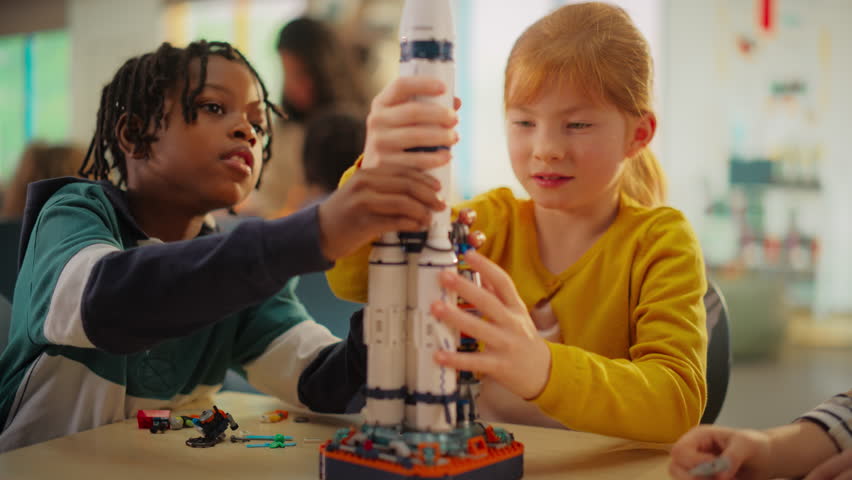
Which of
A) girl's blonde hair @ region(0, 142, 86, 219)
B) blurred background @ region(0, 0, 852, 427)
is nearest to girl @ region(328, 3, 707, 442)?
girl's blonde hair @ region(0, 142, 86, 219)

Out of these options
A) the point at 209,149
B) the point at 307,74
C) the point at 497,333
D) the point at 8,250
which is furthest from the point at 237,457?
the point at 307,74

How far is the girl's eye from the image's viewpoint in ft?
3.17

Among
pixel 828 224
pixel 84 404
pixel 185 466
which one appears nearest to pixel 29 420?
pixel 84 404

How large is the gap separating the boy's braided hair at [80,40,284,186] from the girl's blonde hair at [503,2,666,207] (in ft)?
Answer: 1.16

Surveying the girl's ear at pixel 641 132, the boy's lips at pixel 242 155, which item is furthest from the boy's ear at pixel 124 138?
the girl's ear at pixel 641 132

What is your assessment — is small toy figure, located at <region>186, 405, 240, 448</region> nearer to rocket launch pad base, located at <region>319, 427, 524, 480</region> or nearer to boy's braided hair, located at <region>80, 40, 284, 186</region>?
rocket launch pad base, located at <region>319, 427, 524, 480</region>

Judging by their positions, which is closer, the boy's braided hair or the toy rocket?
the toy rocket

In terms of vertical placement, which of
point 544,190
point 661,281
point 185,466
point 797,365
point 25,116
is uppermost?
point 25,116

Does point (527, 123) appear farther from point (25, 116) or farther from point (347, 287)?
point (25, 116)

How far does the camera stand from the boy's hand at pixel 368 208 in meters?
0.60

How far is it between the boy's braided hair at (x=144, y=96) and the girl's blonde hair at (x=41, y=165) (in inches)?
55.8

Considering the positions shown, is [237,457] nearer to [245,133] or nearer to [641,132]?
[245,133]

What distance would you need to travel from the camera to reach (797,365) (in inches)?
136

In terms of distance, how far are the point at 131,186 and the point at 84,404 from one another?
0.96 ft
